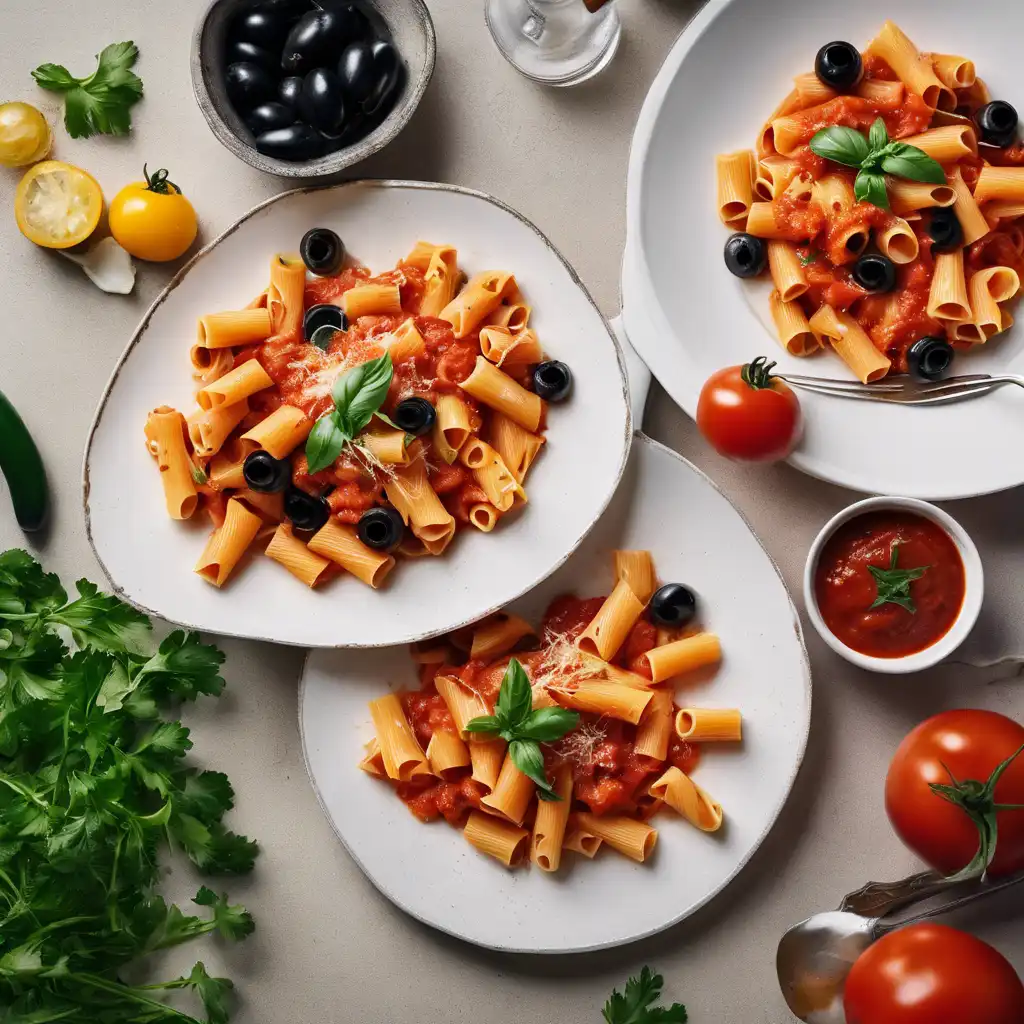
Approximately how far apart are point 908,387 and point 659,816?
3.99ft

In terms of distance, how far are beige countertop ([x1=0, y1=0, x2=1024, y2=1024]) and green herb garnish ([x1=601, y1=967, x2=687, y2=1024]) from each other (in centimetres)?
7

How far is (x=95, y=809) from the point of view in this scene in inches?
103

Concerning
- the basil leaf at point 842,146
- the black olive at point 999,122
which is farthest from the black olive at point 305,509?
the black olive at point 999,122

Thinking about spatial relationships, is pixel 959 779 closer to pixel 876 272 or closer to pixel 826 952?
pixel 826 952

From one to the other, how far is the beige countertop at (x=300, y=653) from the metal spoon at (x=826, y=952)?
136 millimetres

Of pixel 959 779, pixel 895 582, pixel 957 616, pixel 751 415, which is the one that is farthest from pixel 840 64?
pixel 959 779

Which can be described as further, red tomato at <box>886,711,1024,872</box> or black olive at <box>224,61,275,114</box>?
black olive at <box>224,61,275,114</box>

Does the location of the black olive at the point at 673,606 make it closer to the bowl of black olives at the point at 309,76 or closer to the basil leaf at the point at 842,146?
the basil leaf at the point at 842,146

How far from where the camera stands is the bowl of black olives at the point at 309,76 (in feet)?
8.86

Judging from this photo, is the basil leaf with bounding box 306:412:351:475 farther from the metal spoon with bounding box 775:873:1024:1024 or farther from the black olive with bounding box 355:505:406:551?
the metal spoon with bounding box 775:873:1024:1024

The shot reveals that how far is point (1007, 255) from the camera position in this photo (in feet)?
8.63

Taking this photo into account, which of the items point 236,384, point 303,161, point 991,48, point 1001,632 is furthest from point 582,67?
point 1001,632

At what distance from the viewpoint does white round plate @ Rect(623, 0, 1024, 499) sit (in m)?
2.62

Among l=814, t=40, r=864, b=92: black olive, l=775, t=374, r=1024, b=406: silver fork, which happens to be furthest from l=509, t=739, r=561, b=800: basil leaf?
l=814, t=40, r=864, b=92: black olive
